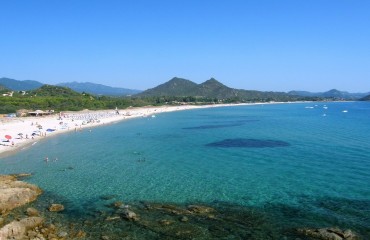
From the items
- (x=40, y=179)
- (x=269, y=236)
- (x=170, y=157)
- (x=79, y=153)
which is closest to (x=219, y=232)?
(x=269, y=236)

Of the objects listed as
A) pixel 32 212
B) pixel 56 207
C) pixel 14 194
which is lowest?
pixel 56 207

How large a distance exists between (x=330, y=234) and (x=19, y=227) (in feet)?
58.6

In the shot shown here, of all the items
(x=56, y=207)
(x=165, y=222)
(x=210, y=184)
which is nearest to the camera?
(x=165, y=222)

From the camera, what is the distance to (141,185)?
30.5 meters

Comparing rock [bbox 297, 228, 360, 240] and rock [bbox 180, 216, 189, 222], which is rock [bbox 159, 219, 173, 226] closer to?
rock [bbox 180, 216, 189, 222]

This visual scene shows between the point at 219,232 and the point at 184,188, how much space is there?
9652 millimetres

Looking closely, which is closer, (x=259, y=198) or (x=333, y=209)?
(x=333, y=209)

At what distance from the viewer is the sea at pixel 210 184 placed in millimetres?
21047

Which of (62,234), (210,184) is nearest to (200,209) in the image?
(210,184)

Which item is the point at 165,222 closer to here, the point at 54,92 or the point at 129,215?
the point at 129,215

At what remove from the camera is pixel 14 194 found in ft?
84.4

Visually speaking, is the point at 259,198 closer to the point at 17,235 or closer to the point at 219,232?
the point at 219,232

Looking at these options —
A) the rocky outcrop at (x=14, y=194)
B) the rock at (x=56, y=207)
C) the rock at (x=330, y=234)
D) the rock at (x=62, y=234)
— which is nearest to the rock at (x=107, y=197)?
the rock at (x=56, y=207)

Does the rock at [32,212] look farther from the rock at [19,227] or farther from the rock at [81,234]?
the rock at [81,234]
